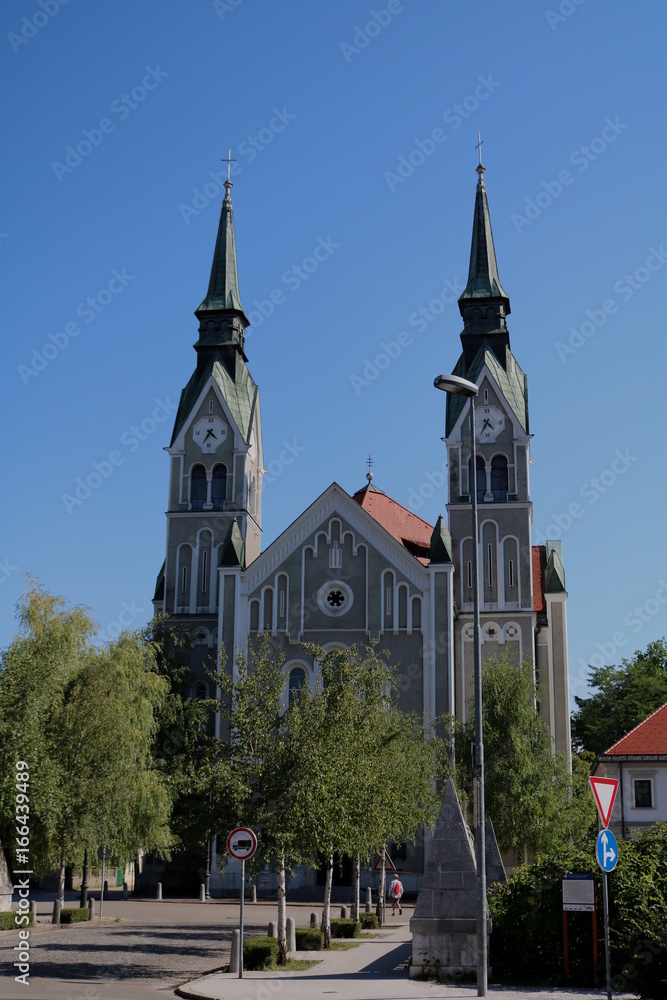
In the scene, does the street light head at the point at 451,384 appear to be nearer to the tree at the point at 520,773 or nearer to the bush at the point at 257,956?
the bush at the point at 257,956

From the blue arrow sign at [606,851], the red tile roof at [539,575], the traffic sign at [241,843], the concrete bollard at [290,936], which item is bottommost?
the concrete bollard at [290,936]

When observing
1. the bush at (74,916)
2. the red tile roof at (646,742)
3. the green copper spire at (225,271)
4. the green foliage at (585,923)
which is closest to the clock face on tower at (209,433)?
the green copper spire at (225,271)

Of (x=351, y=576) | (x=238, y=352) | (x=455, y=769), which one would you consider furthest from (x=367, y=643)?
(x=238, y=352)

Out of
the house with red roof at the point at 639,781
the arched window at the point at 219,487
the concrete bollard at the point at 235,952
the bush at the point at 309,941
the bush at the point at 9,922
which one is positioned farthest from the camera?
the arched window at the point at 219,487

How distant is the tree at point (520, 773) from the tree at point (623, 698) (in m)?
21.9

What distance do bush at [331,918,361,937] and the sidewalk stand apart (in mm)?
5372

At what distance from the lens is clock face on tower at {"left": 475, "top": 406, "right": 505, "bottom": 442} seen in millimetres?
56688

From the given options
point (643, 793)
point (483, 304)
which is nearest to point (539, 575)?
point (483, 304)

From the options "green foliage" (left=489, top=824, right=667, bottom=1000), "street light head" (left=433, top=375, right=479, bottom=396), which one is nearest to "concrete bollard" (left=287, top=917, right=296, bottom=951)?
"green foliage" (left=489, top=824, right=667, bottom=1000)

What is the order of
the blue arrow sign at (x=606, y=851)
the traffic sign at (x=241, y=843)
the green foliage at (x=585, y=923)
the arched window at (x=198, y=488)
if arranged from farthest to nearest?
the arched window at (x=198, y=488)
the traffic sign at (x=241, y=843)
the green foliage at (x=585, y=923)
the blue arrow sign at (x=606, y=851)

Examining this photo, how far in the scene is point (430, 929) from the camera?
1981 cm

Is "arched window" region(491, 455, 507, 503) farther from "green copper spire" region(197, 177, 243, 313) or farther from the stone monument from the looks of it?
the stone monument

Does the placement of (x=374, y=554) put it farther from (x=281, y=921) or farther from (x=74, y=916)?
(x=281, y=921)

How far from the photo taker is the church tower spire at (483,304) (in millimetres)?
59188
